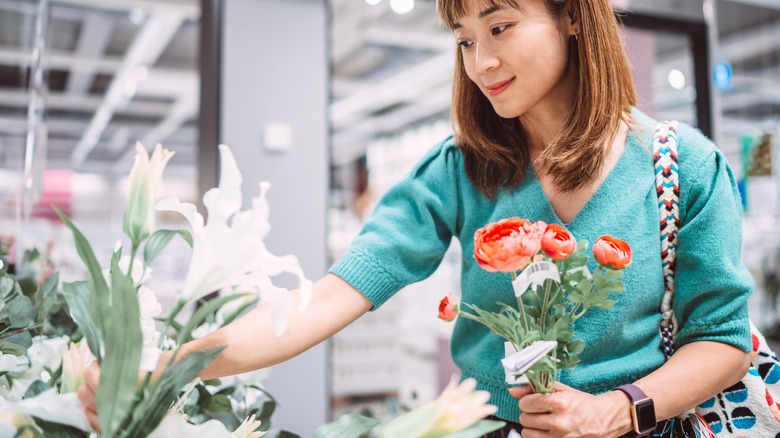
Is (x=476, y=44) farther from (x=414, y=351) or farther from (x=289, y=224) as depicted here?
(x=414, y=351)

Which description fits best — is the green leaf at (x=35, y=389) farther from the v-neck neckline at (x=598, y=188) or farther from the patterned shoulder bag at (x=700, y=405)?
the patterned shoulder bag at (x=700, y=405)

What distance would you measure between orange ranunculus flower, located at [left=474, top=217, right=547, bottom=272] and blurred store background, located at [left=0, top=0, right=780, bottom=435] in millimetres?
692

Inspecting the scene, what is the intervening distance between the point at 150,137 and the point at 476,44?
11182mm

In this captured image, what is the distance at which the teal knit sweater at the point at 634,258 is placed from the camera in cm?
79

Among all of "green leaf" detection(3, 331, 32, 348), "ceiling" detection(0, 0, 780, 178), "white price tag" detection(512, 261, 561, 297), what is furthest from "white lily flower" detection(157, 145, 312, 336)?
"ceiling" detection(0, 0, 780, 178)

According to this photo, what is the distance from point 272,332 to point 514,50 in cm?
48

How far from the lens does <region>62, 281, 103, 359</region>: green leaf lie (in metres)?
0.51

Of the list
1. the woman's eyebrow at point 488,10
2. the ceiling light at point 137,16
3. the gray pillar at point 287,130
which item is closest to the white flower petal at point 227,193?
the woman's eyebrow at point 488,10

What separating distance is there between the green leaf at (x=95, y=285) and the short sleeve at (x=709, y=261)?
707 millimetres

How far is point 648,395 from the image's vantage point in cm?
73

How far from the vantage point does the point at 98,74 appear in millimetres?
7449

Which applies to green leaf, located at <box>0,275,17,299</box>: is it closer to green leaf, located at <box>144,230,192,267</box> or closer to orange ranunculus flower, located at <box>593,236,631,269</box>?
green leaf, located at <box>144,230,192,267</box>

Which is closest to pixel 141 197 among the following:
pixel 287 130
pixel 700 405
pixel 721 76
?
pixel 700 405

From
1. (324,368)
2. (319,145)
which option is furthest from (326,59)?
(324,368)
